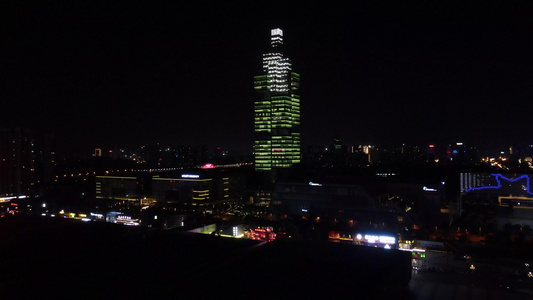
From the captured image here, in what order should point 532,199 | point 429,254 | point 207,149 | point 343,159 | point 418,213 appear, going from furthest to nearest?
point 207,149
point 343,159
point 532,199
point 418,213
point 429,254

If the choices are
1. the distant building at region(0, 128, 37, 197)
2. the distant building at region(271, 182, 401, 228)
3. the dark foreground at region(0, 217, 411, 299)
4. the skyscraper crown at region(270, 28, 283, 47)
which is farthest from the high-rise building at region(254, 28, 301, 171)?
the dark foreground at region(0, 217, 411, 299)

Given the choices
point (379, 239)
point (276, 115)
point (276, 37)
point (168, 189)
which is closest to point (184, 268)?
point (379, 239)

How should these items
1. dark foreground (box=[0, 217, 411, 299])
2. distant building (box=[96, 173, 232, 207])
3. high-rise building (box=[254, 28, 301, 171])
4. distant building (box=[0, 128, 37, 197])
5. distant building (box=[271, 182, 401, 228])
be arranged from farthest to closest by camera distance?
high-rise building (box=[254, 28, 301, 171]) < distant building (box=[96, 173, 232, 207]) < distant building (box=[0, 128, 37, 197]) < distant building (box=[271, 182, 401, 228]) < dark foreground (box=[0, 217, 411, 299])

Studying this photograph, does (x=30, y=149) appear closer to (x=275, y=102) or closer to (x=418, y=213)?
(x=275, y=102)

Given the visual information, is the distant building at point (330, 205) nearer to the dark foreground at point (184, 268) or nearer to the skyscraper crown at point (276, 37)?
the dark foreground at point (184, 268)

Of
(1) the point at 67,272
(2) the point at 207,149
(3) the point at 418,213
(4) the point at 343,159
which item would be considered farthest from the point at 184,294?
(2) the point at 207,149

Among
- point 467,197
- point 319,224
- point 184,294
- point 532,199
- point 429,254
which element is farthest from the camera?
point 467,197

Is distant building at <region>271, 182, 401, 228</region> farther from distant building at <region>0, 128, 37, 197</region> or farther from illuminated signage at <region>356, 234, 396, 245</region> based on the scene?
distant building at <region>0, 128, 37, 197</region>

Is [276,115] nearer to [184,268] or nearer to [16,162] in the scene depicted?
[16,162]
